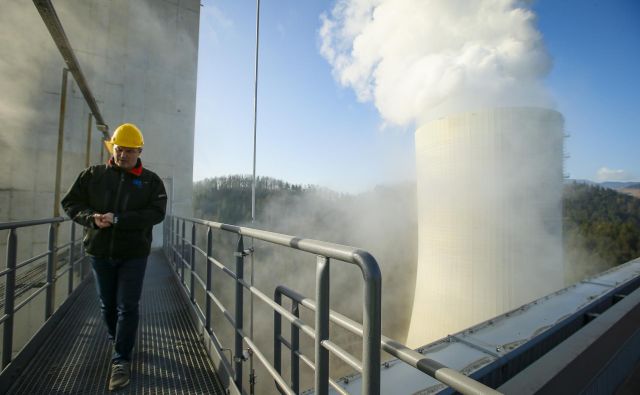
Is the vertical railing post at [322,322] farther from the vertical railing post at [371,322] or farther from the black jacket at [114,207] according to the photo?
the black jacket at [114,207]

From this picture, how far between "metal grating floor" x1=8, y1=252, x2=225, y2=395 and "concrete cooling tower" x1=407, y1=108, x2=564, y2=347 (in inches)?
358

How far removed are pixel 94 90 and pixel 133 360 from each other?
21.3 ft

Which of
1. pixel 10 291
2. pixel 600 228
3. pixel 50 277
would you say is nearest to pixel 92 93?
pixel 50 277

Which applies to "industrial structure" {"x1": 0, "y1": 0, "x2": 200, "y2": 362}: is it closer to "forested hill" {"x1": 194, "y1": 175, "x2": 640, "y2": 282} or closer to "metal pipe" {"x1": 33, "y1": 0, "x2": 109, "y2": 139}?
"metal pipe" {"x1": 33, "y1": 0, "x2": 109, "y2": 139}

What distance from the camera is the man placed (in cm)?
147

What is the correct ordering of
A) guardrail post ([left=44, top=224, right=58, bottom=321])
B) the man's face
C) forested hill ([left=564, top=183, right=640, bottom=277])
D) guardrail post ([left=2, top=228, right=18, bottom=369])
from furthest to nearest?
forested hill ([left=564, top=183, right=640, bottom=277]) → guardrail post ([left=44, top=224, right=58, bottom=321]) → guardrail post ([left=2, top=228, right=18, bottom=369]) → the man's face

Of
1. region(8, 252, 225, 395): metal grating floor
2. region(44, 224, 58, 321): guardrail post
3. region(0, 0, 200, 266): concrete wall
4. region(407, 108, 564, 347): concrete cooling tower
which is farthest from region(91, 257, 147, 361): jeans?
region(407, 108, 564, 347): concrete cooling tower

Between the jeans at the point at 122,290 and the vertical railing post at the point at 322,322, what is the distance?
3.51 ft

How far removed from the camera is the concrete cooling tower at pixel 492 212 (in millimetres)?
9461

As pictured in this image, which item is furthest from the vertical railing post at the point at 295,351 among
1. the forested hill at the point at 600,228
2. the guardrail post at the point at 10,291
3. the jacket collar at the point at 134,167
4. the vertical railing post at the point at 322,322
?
the forested hill at the point at 600,228

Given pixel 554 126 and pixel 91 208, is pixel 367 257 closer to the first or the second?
pixel 91 208

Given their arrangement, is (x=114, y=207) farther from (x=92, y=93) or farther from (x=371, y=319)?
→ (x=92, y=93)

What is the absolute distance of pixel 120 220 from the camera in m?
1.43

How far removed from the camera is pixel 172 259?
4707 mm
